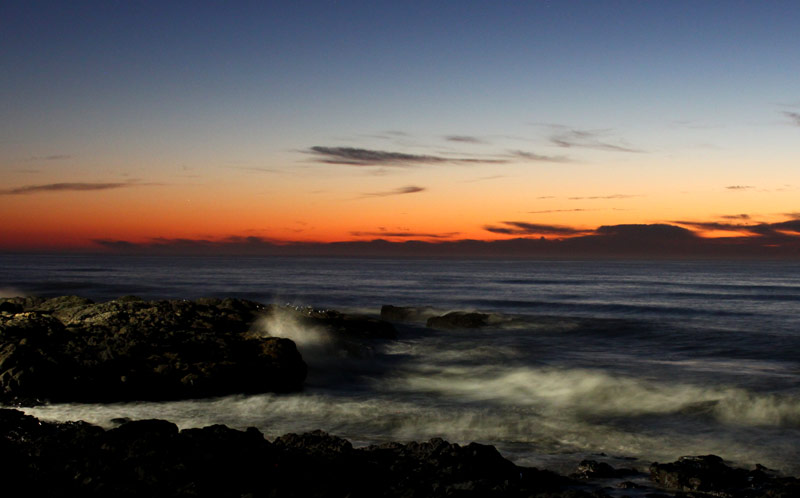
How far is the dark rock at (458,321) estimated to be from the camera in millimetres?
30922

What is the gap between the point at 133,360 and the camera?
15062mm

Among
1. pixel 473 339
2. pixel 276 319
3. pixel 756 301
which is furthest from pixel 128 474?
pixel 756 301

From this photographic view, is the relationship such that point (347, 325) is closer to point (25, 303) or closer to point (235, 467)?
point (25, 303)

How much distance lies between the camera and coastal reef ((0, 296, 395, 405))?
1409 cm

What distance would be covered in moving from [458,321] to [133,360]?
61.5 ft

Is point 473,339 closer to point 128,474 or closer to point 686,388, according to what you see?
point 686,388

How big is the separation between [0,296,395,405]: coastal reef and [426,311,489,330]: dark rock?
45.4ft

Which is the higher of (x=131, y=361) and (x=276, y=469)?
(x=131, y=361)

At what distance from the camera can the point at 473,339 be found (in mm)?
27438

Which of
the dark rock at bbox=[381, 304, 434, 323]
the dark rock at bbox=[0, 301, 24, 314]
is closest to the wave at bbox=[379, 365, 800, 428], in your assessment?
the dark rock at bbox=[381, 304, 434, 323]

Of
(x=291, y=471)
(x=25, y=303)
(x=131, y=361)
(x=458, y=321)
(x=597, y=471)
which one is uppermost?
(x=25, y=303)

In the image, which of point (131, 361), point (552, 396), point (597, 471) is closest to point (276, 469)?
point (597, 471)

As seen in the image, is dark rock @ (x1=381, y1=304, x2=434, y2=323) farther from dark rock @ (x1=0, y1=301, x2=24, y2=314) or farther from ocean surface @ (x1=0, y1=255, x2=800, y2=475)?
dark rock @ (x1=0, y1=301, x2=24, y2=314)

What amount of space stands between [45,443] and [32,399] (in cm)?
560
